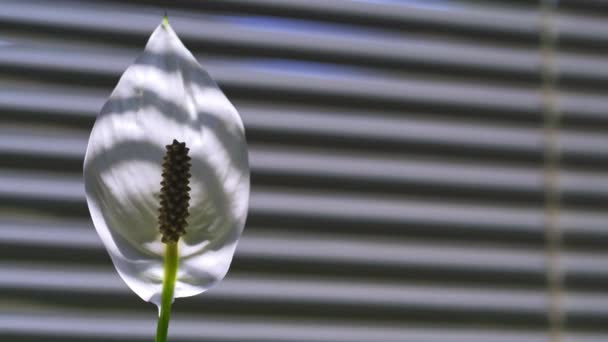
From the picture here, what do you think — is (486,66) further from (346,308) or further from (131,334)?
(131,334)

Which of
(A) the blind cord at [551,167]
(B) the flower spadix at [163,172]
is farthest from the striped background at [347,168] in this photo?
(B) the flower spadix at [163,172]

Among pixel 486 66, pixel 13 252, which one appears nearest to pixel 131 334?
pixel 13 252

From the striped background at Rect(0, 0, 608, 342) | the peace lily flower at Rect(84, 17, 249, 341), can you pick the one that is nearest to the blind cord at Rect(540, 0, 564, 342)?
the striped background at Rect(0, 0, 608, 342)

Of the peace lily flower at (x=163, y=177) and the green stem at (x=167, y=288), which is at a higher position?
the peace lily flower at (x=163, y=177)

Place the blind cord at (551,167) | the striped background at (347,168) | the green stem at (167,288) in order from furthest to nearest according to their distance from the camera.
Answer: the blind cord at (551,167)
the striped background at (347,168)
the green stem at (167,288)

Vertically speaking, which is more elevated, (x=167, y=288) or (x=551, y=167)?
(x=551, y=167)

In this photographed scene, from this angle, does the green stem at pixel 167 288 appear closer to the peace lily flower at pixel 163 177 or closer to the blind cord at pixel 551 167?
the peace lily flower at pixel 163 177

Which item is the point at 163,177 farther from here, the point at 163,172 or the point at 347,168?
the point at 347,168

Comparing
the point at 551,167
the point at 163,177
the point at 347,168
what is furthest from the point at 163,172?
the point at 551,167

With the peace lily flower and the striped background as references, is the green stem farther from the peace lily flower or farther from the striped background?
the striped background
